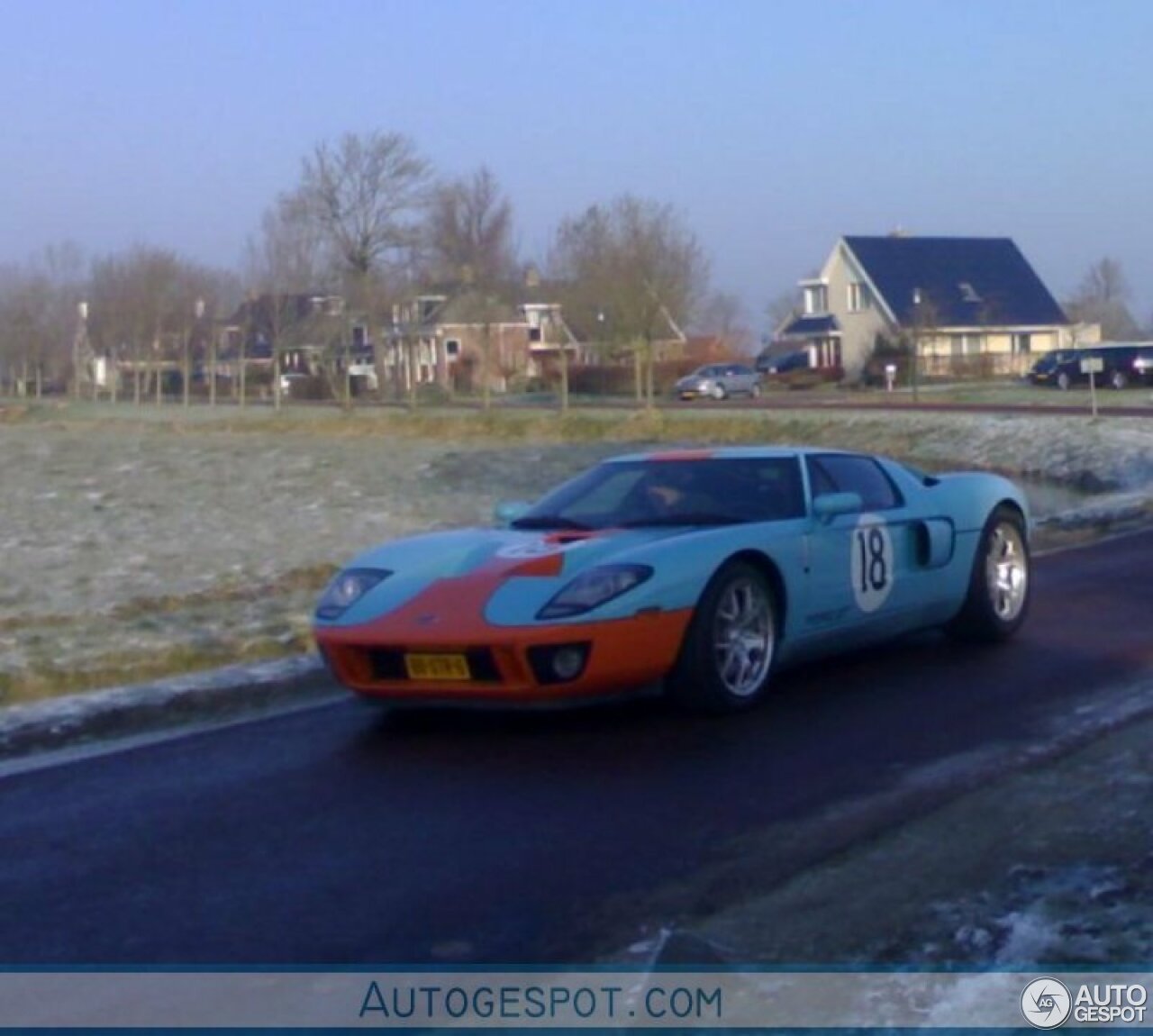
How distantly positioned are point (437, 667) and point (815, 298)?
285 ft

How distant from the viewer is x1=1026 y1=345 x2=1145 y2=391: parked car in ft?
200

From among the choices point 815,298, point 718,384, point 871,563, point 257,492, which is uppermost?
point 815,298

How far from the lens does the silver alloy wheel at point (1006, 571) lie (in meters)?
11.1

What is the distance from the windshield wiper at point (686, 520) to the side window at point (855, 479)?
0.61 m

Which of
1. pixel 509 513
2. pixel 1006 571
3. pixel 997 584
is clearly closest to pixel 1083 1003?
pixel 509 513

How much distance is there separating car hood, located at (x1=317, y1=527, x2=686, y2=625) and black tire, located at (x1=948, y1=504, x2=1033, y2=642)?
2355 mm

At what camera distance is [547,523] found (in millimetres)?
9805

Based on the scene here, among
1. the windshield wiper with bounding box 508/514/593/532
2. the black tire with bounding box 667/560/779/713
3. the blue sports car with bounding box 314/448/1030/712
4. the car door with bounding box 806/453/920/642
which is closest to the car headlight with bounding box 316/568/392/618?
the blue sports car with bounding box 314/448/1030/712

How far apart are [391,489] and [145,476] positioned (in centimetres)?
575

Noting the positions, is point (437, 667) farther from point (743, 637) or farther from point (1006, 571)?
point (1006, 571)

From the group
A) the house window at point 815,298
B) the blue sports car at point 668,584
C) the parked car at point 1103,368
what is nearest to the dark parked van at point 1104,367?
the parked car at point 1103,368

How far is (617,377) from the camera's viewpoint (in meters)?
71.8

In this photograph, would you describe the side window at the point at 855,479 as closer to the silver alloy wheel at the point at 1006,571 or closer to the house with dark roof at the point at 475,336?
the silver alloy wheel at the point at 1006,571

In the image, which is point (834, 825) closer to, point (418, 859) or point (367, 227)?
point (418, 859)
